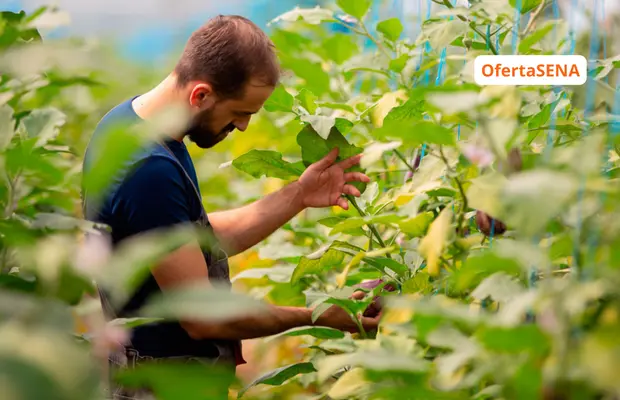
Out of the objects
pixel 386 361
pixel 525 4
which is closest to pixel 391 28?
pixel 525 4

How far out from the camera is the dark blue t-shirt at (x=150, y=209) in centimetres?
183

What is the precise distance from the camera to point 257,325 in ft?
5.93

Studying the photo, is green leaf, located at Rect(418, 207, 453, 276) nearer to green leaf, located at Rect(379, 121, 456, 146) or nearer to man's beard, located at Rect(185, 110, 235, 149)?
green leaf, located at Rect(379, 121, 456, 146)

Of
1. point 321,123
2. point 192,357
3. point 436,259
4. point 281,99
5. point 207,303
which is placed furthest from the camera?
point 192,357

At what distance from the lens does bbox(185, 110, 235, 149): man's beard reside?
206cm

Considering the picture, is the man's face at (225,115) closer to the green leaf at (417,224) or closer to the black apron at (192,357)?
the black apron at (192,357)

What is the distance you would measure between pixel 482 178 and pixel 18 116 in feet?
2.44

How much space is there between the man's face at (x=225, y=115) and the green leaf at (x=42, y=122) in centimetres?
74

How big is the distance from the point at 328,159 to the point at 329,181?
4.2 inches

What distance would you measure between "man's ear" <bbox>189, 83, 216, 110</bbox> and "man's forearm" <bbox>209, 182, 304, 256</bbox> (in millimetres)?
285

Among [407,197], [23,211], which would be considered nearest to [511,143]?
[407,197]

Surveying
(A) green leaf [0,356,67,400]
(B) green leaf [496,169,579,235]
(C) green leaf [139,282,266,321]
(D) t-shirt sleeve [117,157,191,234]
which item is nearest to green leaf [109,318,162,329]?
(C) green leaf [139,282,266,321]

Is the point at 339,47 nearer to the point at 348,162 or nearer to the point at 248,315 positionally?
the point at 348,162

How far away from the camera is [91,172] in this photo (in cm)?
69
